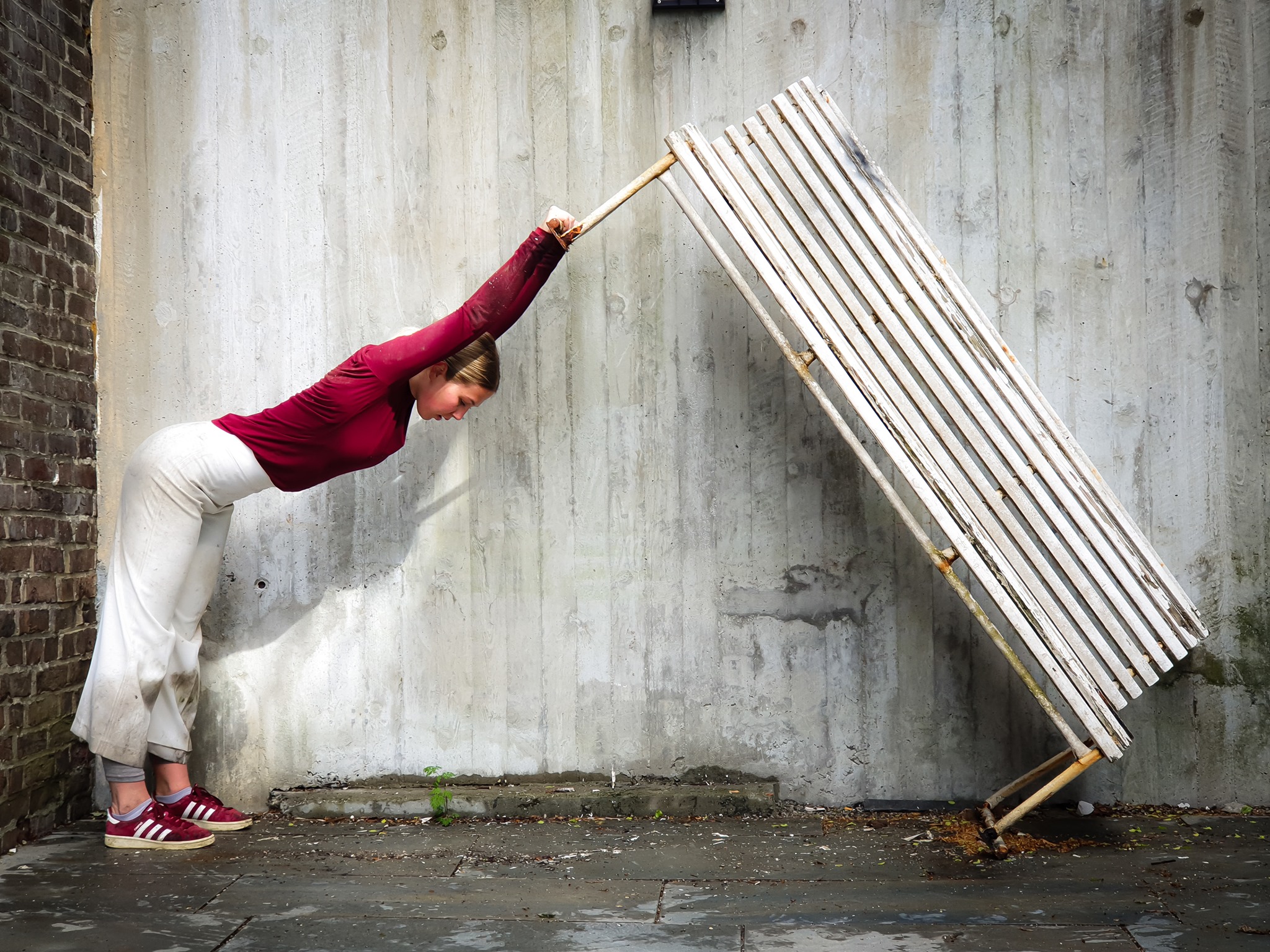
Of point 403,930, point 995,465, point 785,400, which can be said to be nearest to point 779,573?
point 785,400

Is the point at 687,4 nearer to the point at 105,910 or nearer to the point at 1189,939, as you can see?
the point at 1189,939

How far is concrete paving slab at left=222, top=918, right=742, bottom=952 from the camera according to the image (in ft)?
7.82

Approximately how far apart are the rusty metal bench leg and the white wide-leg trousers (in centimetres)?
254

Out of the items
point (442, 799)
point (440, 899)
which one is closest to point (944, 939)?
point (440, 899)

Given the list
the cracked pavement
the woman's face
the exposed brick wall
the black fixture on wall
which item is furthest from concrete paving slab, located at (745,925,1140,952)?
the black fixture on wall

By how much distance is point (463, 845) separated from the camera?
3.21 meters

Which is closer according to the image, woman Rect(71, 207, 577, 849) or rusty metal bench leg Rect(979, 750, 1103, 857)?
rusty metal bench leg Rect(979, 750, 1103, 857)

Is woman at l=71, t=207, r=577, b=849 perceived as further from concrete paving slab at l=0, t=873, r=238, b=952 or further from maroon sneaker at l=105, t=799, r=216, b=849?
concrete paving slab at l=0, t=873, r=238, b=952

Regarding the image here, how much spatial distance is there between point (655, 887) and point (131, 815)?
1715 mm

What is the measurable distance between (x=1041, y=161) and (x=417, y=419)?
7.95 feet

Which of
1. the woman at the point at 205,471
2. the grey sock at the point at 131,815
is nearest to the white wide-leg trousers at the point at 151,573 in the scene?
the woman at the point at 205,471

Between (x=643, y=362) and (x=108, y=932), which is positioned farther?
(x=643, y=362)

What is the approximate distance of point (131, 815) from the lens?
3191 millimetres

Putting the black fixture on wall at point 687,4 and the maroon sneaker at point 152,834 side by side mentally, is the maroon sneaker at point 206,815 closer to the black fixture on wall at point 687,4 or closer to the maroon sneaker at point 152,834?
the maroon sneaker at point 152,834
